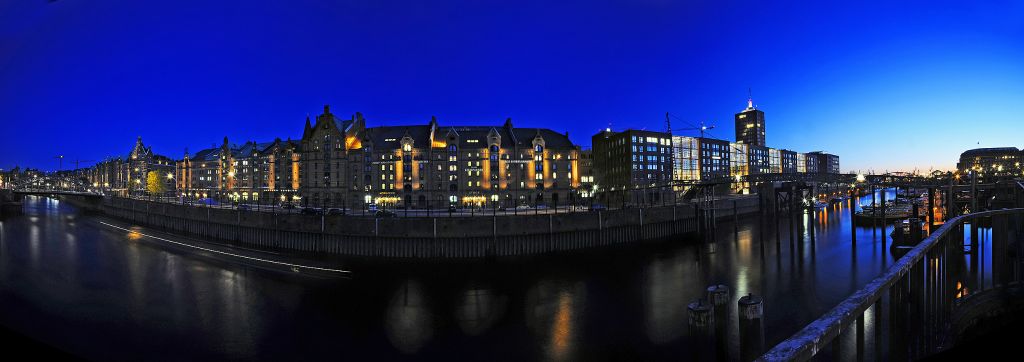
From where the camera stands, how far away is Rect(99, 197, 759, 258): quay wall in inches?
1522

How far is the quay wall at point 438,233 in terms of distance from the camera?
38.7m

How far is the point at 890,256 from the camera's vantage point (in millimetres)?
38625

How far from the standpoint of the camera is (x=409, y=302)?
25.7 metres

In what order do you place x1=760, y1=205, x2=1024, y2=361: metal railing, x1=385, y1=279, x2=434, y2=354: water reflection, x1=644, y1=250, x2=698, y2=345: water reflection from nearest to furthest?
x1=760, y1=205, x2=1024, y2=361: metal railing < x1=385, y1=279, x2=434, y2=354: water reflection < x1=644, y1=250, x2=698, y2=345: water reflection

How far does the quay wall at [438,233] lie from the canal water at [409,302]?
8.63 feet

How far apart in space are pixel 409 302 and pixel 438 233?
521 inches

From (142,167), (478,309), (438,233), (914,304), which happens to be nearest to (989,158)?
(438,233)

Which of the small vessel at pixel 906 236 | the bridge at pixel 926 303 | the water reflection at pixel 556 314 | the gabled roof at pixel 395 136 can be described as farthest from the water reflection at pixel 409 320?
the gabled roof at pixel 395 136

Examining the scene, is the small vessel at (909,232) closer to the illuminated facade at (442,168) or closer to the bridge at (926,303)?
the bridge at (926,303)

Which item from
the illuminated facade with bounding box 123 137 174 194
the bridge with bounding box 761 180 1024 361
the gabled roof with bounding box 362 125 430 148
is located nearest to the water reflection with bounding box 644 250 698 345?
the bridge with bounding box 761 180 1024 361

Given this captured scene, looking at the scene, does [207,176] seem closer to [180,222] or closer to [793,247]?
[180,222]

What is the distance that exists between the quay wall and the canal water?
8.63ft

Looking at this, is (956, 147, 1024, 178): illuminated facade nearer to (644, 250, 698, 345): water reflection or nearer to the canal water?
the canal water

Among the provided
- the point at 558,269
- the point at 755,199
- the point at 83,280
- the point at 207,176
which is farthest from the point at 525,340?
the point at 207,176
